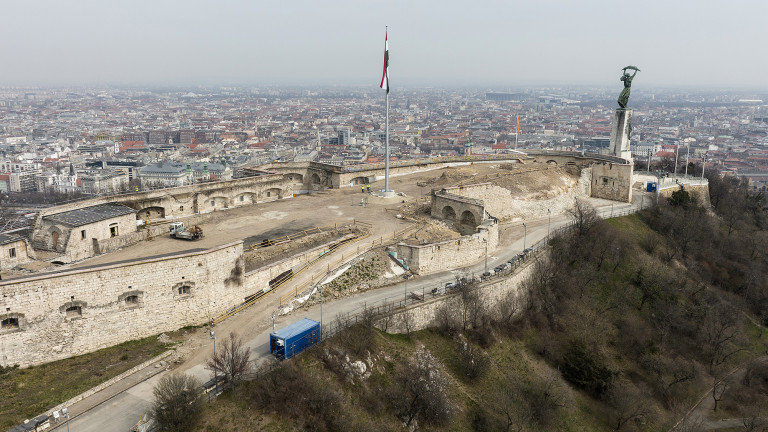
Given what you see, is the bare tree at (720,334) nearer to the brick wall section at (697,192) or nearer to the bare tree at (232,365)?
the brick wall section at (697,192)

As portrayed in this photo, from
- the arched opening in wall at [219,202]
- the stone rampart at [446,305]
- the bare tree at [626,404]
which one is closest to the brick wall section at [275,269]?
the stone rampart at [446,305]

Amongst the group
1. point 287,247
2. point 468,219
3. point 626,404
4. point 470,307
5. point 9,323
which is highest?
point 468,219

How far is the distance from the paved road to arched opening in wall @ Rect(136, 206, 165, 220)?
51.7 ft

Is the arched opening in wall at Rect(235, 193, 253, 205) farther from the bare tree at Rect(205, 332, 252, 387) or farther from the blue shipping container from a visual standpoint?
the bare tree at Rect(205, 332, 252, 387)

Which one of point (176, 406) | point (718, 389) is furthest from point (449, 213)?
point (176, 406)

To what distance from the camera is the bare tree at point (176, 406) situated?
17562 mm

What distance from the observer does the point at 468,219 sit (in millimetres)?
37781

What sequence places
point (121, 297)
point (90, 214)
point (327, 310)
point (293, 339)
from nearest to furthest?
point (293, 339), point (121, 297), point (327, 310), point (90, 214)

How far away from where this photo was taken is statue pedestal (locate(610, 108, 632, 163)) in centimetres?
5303

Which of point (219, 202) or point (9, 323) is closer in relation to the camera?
point (9, 323)

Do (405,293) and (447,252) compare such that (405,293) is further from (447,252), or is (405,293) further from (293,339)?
(293,339)

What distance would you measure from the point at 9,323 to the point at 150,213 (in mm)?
15691

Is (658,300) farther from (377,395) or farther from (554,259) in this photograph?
(377,395)

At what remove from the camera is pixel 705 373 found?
3272cm
